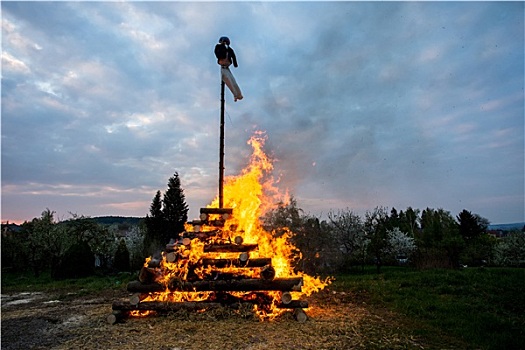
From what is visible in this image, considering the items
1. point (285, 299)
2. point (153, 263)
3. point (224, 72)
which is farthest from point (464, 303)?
point (224, 72)

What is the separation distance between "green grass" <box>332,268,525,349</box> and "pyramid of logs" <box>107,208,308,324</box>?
3065 millimetres

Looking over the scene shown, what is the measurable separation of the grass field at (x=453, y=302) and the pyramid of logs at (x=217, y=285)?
8.16 ft

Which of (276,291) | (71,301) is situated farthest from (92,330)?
(71,301)

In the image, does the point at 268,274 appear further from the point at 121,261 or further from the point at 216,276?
the point at 121,261

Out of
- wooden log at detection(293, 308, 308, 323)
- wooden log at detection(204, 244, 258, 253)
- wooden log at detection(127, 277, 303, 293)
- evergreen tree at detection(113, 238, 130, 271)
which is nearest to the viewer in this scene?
wooden log at detection(293, 308, 308, 323)

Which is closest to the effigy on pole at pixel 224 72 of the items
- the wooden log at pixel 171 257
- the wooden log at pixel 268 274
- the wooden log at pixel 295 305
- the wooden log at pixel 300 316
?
the wooden log at pixel 171 257

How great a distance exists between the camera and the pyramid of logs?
8310 millimetres

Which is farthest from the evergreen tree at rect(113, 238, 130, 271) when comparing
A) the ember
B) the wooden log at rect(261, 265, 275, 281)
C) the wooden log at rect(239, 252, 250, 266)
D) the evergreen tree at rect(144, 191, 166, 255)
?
the wooden log at rect(261, 265, 275, 281)

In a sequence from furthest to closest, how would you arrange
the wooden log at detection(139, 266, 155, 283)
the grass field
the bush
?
the bush, the wooden log at detection(139, 266, 155, 283), the grass field

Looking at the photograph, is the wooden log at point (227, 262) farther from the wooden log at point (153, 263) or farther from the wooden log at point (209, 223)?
the wooden log at point (209, 223)

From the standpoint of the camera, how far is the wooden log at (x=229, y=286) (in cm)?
838

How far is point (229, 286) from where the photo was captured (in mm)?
8531

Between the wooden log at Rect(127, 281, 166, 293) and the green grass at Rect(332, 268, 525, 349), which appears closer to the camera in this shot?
the green grass at Rect(332, 268, 525, 349)

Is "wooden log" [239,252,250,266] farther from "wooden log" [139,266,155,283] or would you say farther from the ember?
"wooden log" [139,266,155,283]
